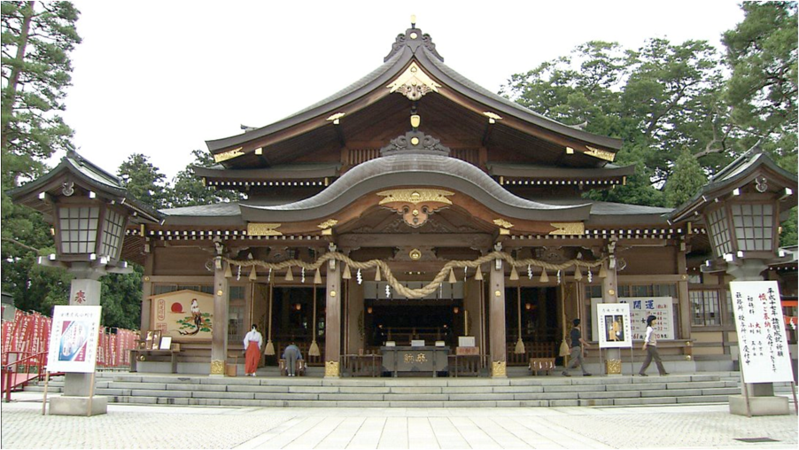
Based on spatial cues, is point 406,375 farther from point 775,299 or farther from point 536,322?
point 775,299

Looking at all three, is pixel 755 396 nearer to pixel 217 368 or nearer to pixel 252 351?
pixel 252 351

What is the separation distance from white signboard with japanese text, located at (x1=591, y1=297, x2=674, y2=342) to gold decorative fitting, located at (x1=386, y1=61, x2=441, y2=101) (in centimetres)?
771

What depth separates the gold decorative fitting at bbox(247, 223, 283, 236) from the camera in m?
15.5

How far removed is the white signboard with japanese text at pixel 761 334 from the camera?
1092 cm

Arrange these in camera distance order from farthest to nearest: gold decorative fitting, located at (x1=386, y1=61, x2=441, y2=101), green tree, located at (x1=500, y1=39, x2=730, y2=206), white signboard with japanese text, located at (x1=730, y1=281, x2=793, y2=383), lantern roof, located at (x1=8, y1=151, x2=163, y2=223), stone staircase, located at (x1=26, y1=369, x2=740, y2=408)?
green tree, located at (x1=500, y1=39, x2=730, y2=206) → gold decorative fitting, located at (x1=386, y1=61, x2=441, y2=101) → stone staircase, located at (x1=26, y1=369, x2=740, y2=408) → lantern roof, located at (x1=8, y1=151, x2=163, y2=223) → white signboard with japanese text, located at (x1=730, y1=281, x2=793, y2=383)

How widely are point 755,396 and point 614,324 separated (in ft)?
13.3

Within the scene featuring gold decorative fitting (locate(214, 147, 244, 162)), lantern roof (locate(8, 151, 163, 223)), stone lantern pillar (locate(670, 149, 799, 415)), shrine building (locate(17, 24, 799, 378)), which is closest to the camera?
stone lantern pillar (locate(670, 149, 799, 415))

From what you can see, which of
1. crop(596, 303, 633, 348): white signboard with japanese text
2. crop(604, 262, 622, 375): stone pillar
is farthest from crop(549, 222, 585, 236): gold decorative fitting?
crop(596, 303, 633, 348): white signboard with japanese text

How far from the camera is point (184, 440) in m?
8.71

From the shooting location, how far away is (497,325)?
1541 cm

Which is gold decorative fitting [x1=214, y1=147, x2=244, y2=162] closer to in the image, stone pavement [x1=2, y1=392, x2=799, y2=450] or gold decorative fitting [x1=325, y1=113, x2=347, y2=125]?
gold decorative fitting [x1=325, y1=113, x2=347, y2=125]

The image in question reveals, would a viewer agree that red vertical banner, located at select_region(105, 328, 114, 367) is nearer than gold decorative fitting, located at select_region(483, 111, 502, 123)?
No

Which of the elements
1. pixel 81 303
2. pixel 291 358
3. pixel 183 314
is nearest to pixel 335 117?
pixel 291 358

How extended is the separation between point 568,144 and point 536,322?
5944mm
